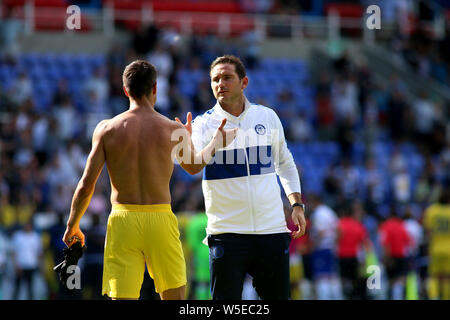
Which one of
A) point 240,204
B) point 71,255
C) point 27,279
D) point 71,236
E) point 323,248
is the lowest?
point 27,279

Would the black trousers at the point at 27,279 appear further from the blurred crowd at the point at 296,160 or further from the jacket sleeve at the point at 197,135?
the jacket sleeve at the point at 197,135

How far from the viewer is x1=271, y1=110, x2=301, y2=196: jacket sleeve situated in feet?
21.5

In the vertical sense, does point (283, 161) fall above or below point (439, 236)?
above

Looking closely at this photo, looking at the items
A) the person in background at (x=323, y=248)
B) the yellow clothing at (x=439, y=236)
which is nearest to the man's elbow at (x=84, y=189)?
the person in background at (x=323, y=248)

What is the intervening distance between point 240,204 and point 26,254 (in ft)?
25.9

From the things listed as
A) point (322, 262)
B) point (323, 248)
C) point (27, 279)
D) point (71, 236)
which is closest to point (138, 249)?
point (71, 236)

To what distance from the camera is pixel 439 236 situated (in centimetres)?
1381

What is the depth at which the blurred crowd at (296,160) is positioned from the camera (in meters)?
13.5

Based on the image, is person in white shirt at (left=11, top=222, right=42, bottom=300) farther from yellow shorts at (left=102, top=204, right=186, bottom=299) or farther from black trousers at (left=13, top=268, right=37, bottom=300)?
yellow shorts at (left=102, top=204, right=186, bottom=299)

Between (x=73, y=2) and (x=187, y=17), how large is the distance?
3442mm

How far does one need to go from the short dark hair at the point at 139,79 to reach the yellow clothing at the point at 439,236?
352 inches

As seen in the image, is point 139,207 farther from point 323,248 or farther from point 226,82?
point 323,248

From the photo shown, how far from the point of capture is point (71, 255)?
19.4 ft

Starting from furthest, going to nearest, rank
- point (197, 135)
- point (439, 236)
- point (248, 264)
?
point (439, 236) < point (197, 135) < point (248, 264)
